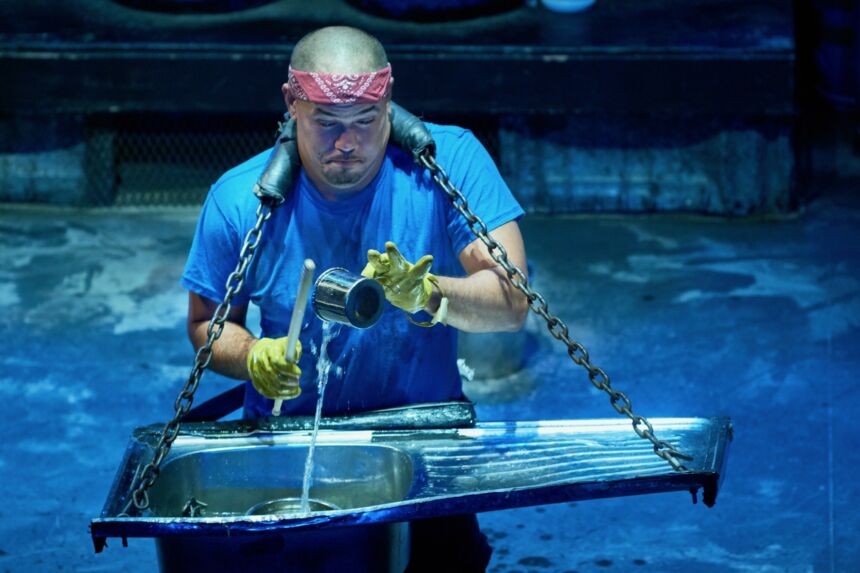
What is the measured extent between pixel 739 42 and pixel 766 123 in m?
0.46

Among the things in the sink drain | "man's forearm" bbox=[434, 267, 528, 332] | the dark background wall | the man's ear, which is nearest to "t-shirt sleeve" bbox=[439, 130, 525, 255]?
"man's forearm" bbox=[434, 267, 528, 332]

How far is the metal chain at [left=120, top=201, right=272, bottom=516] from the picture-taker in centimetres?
267

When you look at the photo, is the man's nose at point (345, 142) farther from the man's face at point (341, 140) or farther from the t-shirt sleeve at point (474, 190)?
the t-shirt sleeve at point (474, 190)

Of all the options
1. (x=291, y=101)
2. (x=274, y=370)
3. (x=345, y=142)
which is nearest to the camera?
(x=274, y=370)

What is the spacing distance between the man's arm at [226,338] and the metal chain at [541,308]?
0.58m

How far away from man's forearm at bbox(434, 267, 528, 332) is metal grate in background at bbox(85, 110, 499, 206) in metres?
4.45

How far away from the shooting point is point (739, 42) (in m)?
7.24

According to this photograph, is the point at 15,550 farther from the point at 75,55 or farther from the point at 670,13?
the point at 670,13

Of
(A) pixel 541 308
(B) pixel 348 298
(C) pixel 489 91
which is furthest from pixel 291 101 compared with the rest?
(C) pixel 489 91

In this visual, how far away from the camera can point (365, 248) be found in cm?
323

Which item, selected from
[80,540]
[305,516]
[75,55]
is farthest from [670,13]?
[305,516]

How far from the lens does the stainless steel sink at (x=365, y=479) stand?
2.51 metres

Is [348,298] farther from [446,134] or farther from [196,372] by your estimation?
[446,134]

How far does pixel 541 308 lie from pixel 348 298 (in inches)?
17.5
